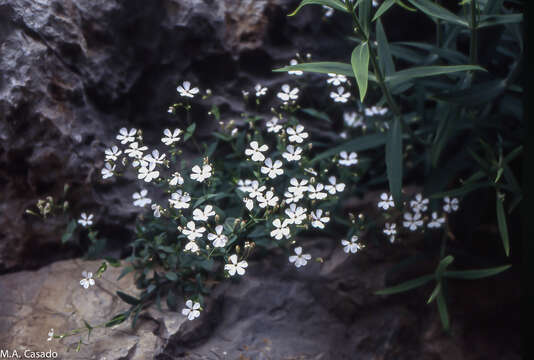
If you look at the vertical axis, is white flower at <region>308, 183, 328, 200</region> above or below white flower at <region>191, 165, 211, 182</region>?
below

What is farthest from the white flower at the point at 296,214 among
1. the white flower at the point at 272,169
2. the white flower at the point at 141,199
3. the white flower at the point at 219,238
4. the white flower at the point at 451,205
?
the white flower at the point at 451,205

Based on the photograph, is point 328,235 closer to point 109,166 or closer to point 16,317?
point 109,166

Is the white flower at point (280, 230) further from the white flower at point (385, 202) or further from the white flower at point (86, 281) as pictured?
the white flower at point (86, 281)

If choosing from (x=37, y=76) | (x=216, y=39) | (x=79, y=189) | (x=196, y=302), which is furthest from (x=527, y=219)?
(x=37, y=76)

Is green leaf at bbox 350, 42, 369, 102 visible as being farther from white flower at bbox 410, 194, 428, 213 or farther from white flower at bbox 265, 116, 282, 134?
white flower at bbox 410, 194, 428, 213

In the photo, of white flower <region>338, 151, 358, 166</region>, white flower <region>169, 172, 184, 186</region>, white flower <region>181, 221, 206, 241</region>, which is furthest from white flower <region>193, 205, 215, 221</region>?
white flower <region>338, 151, 358, 166</region>
